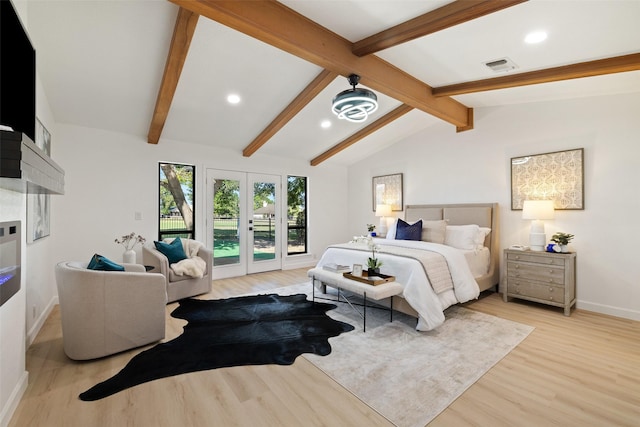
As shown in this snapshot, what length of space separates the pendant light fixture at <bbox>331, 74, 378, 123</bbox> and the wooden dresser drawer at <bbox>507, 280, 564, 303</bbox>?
300 cm

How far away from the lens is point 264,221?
19.5ft

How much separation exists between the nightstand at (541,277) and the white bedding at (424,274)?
39 centimetres

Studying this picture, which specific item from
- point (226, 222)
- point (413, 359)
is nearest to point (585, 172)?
point (413, 359)

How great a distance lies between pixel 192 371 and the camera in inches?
91.8

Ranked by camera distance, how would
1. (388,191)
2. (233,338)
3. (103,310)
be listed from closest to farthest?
1. (103,310)
2. (233,338)
3. (388,191)

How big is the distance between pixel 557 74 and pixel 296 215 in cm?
481

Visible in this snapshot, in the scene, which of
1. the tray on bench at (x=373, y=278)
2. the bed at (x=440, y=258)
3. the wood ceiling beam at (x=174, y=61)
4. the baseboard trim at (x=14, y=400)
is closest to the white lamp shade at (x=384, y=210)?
the bed at (x=440, y=258)

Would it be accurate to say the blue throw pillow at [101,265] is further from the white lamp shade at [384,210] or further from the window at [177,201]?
the white lamp shade at [384,210]

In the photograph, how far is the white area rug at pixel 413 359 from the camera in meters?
1.98

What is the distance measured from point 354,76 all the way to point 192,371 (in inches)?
123

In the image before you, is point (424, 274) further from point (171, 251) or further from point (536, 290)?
point (171, 251)

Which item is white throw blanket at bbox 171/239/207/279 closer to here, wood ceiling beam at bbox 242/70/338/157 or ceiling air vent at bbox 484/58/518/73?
wood ceiling beam at bbox 242/70/338/157

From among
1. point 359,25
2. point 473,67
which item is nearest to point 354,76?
point 359,25

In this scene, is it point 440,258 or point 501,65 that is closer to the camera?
point 501,65
